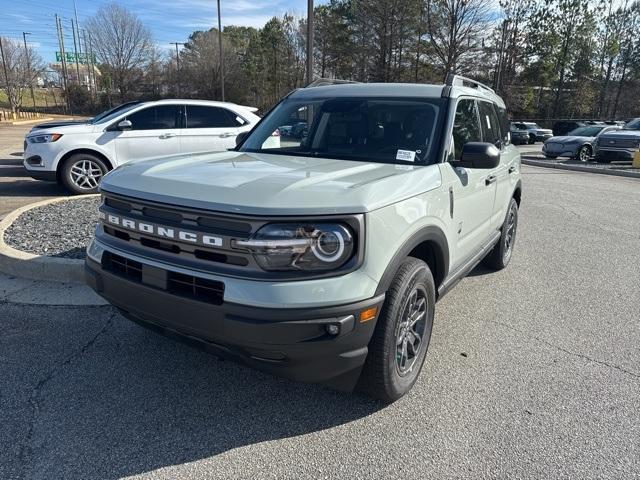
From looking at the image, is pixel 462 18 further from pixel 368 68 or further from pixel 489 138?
pixel 489 138

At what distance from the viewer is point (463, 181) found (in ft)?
11.4

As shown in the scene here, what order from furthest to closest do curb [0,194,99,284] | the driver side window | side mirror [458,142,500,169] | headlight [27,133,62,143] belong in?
headlight [27,133,62,143] < curb [0,194,99,284] < the driver side window < side mirror [458,142,500,169]

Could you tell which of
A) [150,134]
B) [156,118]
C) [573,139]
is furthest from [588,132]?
[150,134]

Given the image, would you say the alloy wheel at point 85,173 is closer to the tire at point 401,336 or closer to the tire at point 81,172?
the tire at point 81,172

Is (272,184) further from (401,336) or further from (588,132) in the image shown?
(588,132)

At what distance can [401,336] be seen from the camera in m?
2.88

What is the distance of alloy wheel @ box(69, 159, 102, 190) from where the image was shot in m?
8.56

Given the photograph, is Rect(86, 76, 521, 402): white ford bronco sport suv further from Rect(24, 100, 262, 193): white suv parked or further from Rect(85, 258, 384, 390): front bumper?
Rect(24, 100, 262, 193): white suv parked

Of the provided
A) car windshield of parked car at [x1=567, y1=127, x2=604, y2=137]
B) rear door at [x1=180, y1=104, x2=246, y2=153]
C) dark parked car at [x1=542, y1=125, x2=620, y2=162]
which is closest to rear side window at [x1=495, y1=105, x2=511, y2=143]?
rear door at [x1=180, y1=104, x2=246, y2=153]

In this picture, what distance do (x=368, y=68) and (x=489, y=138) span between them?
143ft

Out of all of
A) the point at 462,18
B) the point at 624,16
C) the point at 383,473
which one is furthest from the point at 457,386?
the point at 624,16

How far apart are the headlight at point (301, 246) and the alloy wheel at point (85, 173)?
740cm

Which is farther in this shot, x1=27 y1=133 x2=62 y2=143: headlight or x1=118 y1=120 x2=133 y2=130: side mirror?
x1=118 y1=120 x2=133 y2=130: side mirror

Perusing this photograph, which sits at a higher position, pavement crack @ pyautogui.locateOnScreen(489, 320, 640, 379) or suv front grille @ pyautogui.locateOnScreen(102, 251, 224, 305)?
suv front grille @ pyautogui.locateOnScreen(102, 251, 224, 305)
